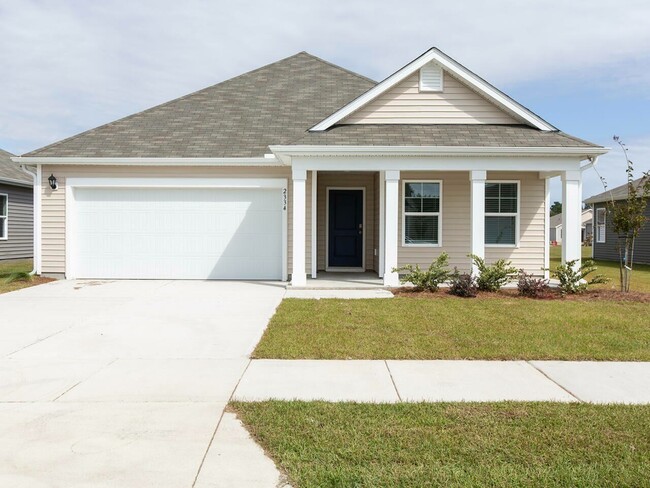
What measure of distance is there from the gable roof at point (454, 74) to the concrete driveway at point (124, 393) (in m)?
5.26

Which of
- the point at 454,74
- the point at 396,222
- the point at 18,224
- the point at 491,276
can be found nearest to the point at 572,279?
the point at 491,276

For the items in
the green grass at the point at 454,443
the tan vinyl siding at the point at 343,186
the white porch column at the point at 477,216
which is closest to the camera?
the green grass at the point at 454,443

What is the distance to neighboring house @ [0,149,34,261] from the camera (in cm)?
1822

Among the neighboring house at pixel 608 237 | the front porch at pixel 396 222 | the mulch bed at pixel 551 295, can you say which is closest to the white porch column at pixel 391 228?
the front porch at pixel 396 222

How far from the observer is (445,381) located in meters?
4.68

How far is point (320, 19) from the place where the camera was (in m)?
13.9

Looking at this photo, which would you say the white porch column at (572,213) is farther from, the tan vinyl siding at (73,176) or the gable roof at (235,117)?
the gable roof at (235,117)

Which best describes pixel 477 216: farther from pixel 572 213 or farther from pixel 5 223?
pixel 5 223

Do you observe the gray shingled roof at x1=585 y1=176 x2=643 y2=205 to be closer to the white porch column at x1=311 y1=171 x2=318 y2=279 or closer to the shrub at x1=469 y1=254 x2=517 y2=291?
the shrub at x1=469 y1=254 x2=517 y2=291

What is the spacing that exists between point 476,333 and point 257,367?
3066 millimetres

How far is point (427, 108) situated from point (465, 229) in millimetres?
3148

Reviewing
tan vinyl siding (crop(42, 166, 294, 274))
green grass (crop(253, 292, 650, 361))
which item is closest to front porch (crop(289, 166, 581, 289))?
tan vinyl siding (crop(42, 166, 294, 274))

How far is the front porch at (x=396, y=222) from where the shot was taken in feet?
36.0

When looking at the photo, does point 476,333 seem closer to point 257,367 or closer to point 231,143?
point 257,367
